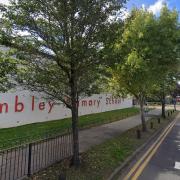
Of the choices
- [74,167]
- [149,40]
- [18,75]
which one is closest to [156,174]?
[74,167]

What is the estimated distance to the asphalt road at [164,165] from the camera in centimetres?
824

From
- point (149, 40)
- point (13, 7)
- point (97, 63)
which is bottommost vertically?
point (97, 63)

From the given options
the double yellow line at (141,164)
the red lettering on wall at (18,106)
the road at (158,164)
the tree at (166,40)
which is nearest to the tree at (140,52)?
the tree at (166,40)

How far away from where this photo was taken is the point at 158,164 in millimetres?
9680

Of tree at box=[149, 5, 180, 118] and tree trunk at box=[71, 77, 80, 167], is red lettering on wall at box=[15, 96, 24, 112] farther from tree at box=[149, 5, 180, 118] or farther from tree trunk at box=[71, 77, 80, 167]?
tree at box=[149, 5, 180, 118]

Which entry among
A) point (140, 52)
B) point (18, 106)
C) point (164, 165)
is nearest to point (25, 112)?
point (18, 106)

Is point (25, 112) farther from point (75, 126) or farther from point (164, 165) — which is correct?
point (164, 165)

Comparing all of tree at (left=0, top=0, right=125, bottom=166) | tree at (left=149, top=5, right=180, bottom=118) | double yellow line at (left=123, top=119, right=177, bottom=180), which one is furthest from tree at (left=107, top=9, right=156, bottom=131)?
tree at (left=0, top=0, right=125, bottom=166)

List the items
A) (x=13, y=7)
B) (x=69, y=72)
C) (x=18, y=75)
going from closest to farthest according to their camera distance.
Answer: (x=13, y=7) → (x=18, y=75) → (x=69, y=72)

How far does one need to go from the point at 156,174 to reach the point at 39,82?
14.9 feet

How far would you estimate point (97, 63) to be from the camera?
27.6 feet

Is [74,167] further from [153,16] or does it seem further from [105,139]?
[153,16]

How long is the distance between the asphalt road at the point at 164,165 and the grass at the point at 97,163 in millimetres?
964

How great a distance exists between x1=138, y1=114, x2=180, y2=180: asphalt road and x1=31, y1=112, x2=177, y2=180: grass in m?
0.96
